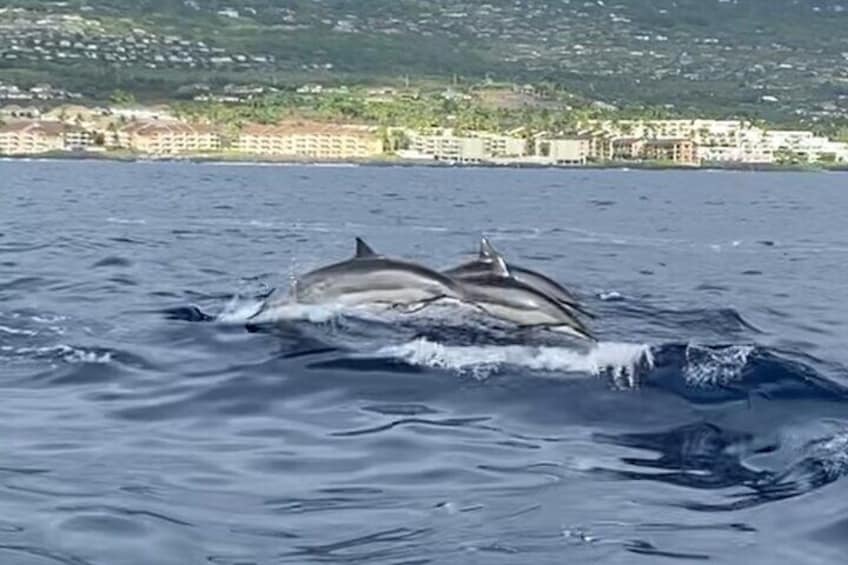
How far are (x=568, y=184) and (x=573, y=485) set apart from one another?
109173 millimetres

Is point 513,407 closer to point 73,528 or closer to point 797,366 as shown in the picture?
point 797,366

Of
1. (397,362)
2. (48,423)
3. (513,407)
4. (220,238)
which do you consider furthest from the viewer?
(220,238)

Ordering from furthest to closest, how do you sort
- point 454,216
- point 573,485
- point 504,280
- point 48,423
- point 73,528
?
1. point 454,216
2. point 504,280
3. point 48,423
4. point 573,485
5. point 73,528

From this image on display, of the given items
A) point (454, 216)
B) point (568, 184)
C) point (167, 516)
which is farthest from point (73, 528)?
point (568, 184)

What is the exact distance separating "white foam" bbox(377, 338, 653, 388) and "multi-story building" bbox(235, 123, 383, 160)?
153379 mm

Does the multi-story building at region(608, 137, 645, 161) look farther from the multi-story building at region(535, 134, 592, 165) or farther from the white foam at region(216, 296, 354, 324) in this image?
the white foam at region(216, 296, 354, 324)

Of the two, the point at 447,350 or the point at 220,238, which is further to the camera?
the point at 220,238

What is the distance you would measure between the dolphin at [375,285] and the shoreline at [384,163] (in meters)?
137

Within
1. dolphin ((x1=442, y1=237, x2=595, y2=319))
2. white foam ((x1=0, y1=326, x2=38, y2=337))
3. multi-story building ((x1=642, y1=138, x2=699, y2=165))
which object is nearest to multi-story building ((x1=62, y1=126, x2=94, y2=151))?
multi-story building ((x1=642, y1=138, x2=699, y2=165))

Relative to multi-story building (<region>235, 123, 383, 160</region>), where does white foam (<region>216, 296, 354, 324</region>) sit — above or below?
above

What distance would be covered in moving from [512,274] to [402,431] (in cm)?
699

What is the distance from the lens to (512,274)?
20.5 m

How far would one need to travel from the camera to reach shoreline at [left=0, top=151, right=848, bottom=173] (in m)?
163

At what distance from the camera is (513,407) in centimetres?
1490
